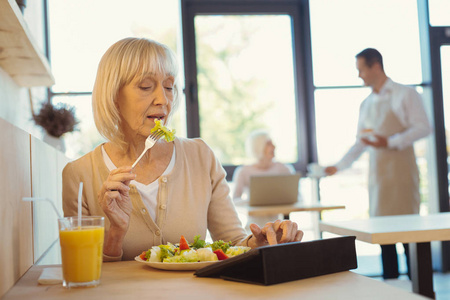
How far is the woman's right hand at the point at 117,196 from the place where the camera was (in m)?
1.16

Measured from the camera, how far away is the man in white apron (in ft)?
12.9

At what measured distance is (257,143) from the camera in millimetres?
4793

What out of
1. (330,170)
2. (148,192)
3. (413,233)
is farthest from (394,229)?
(330,170)

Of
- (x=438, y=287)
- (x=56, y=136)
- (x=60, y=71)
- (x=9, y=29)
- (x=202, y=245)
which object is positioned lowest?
(x=438, y=287)

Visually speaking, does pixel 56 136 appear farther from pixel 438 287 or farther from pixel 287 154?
pixel 438 287

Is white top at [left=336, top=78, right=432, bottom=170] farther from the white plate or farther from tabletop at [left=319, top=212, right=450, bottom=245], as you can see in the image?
the white plate

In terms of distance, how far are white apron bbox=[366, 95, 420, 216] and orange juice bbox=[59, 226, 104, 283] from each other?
3.41 metres

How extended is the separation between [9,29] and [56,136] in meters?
1.26

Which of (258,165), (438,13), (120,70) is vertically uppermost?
(438,13)

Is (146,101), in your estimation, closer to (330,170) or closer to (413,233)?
(413,233)

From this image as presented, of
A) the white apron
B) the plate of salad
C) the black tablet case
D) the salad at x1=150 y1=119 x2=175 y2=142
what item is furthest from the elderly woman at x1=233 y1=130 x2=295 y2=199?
the black tablet case

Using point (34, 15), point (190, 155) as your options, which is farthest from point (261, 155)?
point (190, 155)

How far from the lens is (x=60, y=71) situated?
15.6ft

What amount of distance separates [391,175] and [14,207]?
3.38 m
